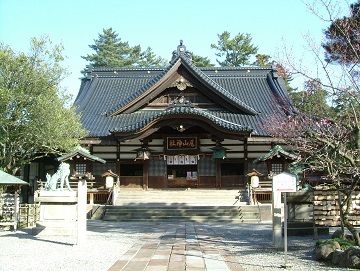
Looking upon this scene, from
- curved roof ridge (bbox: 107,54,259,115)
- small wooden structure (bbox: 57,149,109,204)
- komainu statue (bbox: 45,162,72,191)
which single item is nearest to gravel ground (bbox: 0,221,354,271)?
komainu statue (bbox: 45,162,72,191)

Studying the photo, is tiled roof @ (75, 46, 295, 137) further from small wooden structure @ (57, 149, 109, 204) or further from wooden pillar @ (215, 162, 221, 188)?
wooden pillar @ (215, 162, 221, 188)

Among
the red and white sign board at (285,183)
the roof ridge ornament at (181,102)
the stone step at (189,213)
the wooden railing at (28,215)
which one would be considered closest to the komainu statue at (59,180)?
the wooden railing at (28,215)

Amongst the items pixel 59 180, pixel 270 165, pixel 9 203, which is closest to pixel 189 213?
pixel 270 165

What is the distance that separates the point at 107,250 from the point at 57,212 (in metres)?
3.36

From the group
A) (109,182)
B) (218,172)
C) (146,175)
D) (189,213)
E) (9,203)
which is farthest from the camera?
(146,175)

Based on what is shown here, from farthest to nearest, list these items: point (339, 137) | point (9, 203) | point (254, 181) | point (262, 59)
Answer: point (262, 59)
point (254, 181)
point (9, 203)
point (339, 137)

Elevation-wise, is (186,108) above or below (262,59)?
below

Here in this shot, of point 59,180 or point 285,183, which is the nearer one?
point 285,183

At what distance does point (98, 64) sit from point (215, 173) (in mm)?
42482

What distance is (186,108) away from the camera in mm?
23875

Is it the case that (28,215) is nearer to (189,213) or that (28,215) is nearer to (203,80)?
(189,213)

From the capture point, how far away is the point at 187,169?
2580 centimetres

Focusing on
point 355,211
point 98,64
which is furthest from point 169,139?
point 98,64

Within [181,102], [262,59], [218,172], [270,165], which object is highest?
[262,59]
